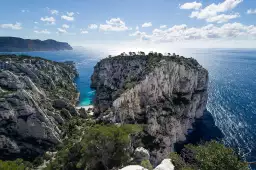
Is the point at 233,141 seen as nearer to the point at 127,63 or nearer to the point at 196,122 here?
the point at 196,122

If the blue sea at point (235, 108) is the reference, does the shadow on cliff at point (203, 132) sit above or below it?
below

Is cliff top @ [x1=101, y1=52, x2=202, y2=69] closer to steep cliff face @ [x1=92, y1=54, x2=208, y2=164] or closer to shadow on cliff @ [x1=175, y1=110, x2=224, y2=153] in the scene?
steep cliff face @ [x1=92, y1=54, x2=208, y2=164]

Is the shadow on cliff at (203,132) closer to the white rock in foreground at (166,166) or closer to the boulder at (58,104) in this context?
the boulder at (58,104)

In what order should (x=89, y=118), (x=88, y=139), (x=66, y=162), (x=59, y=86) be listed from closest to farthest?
(x=88, y=139), (x=66, y=162), (x=89, y=118), (x=59, y=86)

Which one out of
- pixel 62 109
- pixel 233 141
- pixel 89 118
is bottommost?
pixel 233 141

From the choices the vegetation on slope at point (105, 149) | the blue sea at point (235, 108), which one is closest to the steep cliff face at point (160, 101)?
the blue sea at point (235, 108)

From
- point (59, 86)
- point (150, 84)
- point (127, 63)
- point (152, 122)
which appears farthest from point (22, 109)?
point (127, 63)

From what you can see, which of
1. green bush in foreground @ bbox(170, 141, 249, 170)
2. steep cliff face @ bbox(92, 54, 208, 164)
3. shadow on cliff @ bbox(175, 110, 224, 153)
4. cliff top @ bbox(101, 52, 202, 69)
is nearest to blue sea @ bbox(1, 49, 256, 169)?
shadow on cliff @ bbox(175, 110, 224, 153)

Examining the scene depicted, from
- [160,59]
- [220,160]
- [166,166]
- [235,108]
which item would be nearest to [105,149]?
[166,166]
